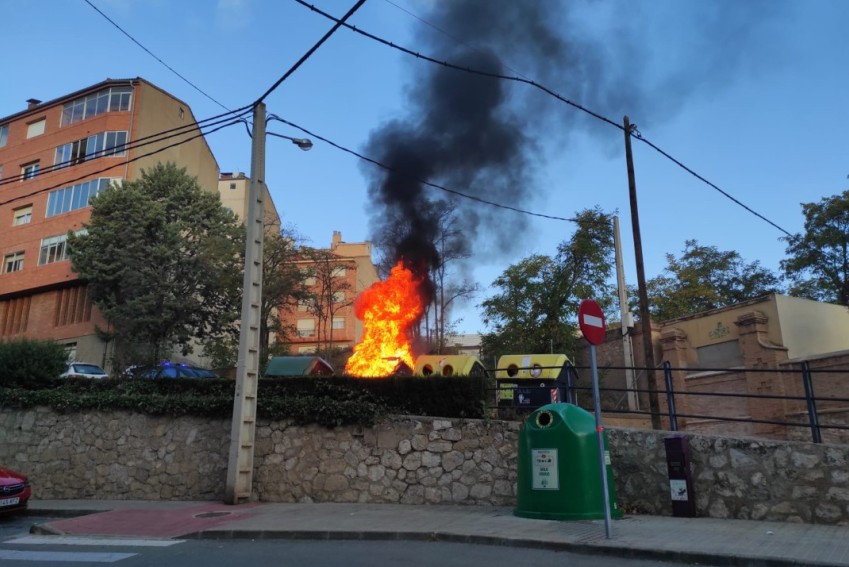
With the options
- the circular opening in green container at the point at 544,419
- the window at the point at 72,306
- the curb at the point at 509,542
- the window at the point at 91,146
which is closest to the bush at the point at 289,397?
the circular opening in green container at the point at 544,419

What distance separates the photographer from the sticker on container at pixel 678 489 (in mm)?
7988

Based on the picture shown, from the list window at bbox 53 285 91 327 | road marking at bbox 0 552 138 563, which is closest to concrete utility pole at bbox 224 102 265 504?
road marking at bbox 0 552 138 563

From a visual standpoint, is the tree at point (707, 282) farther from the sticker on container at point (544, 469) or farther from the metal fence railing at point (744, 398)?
the sticker on container at point (544, 469)

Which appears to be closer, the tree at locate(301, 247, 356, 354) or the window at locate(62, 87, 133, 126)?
the tree at locate(301, 247, 356, 354)

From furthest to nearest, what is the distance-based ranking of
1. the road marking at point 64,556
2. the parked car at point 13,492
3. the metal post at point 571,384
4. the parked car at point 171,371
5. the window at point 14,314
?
the window at point 14,314 < the parked car at point 171,371 < the metal post at point 571,384 < the parked car at point 13,492 < the road marking at point 64,556

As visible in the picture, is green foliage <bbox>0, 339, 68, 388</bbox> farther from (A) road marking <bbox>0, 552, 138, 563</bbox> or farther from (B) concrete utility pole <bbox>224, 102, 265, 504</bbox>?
(A) road marking <bbox>0, 552, 138, 563</bbox>

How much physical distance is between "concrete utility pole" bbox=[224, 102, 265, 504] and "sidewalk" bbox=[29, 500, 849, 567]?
0.53 m

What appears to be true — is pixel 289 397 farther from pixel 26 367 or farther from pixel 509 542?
pixel 26 367

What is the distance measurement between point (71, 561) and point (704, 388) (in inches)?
844

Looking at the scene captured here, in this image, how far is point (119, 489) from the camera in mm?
11625

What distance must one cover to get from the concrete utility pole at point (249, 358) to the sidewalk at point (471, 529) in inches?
20.7

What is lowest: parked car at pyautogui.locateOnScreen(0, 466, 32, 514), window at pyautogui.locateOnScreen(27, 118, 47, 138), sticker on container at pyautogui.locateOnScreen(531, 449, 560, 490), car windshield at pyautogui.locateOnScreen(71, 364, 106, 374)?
parked car at pyautogui.locateOnScreen(0, 466, 32, 514)

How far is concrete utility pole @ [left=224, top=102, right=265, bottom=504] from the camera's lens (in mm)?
10133

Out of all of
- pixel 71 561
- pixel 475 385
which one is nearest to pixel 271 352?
pixel 475 385
